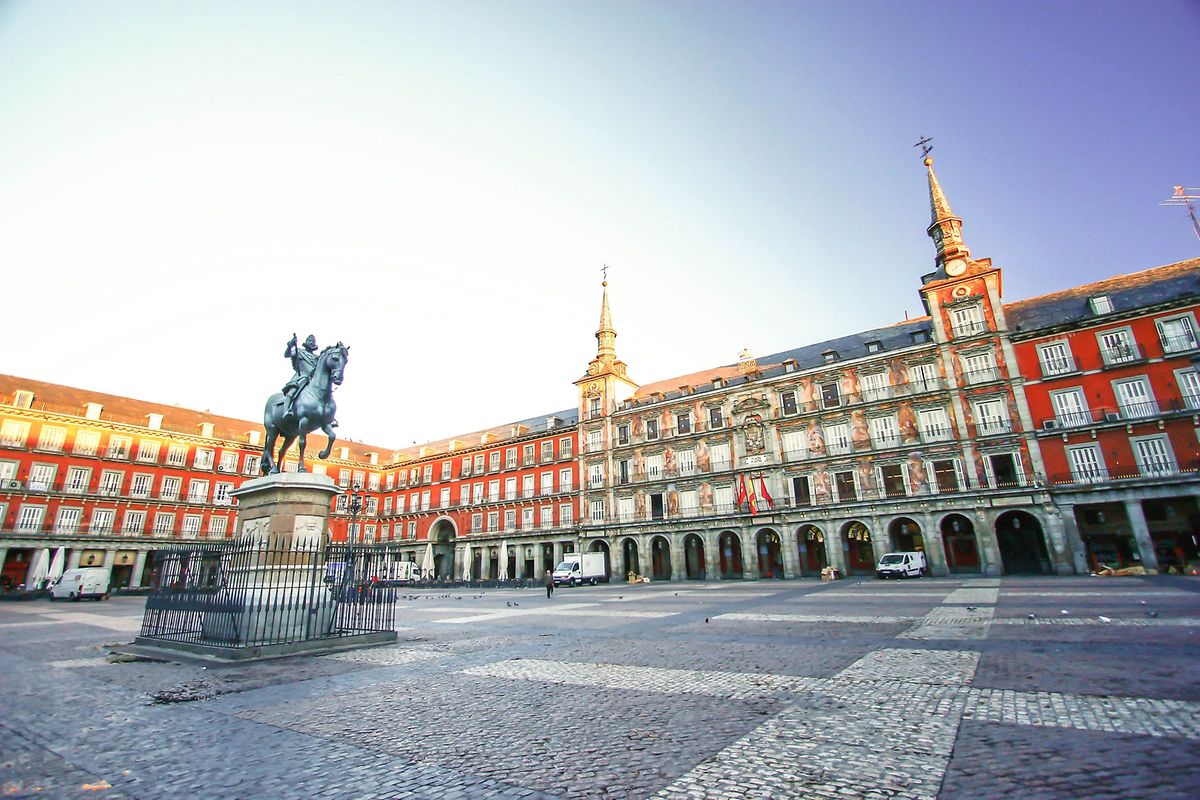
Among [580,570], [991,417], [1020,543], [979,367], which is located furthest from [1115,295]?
[580,570]

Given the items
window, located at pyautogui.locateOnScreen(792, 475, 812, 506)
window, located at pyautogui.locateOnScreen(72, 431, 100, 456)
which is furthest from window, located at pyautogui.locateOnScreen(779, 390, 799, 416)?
window, located at pyautogui.locateOnScreen(72, 431, 100, 456)

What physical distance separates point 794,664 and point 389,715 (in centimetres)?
500

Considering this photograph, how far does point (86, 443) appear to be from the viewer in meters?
38.3

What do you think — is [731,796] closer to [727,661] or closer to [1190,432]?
[727,661]

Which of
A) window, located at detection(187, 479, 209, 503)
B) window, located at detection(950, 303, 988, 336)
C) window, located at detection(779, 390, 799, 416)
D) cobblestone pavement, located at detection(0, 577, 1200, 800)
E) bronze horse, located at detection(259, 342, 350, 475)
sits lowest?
cobblestone pavement, located at detection(0, 577, 1200, 800)

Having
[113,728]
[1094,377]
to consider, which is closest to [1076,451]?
[1094,377]

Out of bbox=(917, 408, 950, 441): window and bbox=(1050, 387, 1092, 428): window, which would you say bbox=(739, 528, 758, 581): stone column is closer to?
bbox=(917, 408, 950, 441): window

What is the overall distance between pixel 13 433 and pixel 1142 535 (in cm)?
6454

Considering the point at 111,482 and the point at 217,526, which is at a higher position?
the point at 111,482

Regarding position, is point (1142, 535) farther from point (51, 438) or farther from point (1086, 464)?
point (51, 438)

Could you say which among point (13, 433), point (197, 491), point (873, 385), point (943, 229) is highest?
point (943, 229)

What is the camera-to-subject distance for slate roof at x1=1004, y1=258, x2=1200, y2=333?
26641mm

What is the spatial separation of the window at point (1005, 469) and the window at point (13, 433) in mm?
59691

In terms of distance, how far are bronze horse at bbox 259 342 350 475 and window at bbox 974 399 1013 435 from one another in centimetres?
3134
